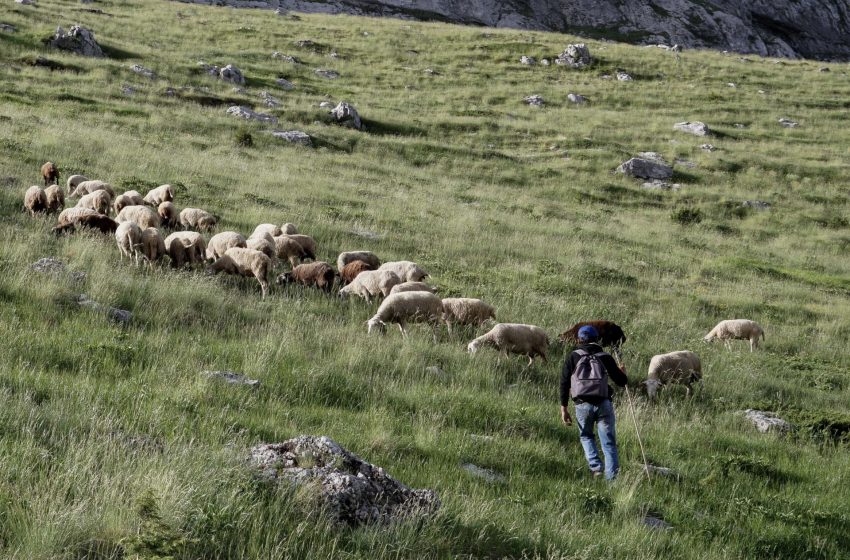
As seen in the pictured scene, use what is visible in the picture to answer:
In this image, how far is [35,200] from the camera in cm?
1653

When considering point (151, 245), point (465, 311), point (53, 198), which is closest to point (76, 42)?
point (53, 198)

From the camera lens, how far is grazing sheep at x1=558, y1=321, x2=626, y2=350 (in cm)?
1369

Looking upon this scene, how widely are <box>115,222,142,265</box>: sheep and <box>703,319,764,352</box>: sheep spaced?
13.5 metres

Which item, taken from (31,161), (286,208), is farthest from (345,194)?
(31,161)

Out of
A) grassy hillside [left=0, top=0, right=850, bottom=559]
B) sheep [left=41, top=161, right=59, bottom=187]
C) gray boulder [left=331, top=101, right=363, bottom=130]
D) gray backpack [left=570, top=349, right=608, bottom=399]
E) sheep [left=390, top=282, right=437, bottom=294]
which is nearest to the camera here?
grassy hillside [left=0, top=0, right=850, bottom=559]

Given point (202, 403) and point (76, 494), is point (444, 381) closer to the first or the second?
point (202, 403)

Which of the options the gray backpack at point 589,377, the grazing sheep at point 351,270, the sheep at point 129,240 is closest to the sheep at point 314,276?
the grazing sheep at point 351,270

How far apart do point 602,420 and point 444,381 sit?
2.61m

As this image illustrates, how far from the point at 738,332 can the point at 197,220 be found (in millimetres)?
14545

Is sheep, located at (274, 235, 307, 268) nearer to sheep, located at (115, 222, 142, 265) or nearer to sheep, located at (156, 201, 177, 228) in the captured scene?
sheep, located at (156, 201, 177, 228)

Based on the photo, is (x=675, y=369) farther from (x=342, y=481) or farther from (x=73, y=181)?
(x=73, y=181)

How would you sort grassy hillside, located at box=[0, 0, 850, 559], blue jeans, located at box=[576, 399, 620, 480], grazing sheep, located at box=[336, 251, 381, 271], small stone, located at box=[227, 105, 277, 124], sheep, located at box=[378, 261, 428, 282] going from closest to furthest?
grassy hillside, located at box=[0, 0, 850, 559], blue jeans, located at box=[576, 399, 620, 480], sheep, located at box=[378, 261, 428, 282], grazing sheep, located at box=[336, 251, 381, 271], small stone, located at box=[227, 105, 277, 124]

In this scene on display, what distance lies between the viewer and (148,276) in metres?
12.5

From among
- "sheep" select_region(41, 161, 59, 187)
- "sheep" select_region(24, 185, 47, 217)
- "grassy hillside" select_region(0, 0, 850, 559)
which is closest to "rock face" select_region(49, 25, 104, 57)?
"grassy hillside" select_region(0, 0, 850, 559)
